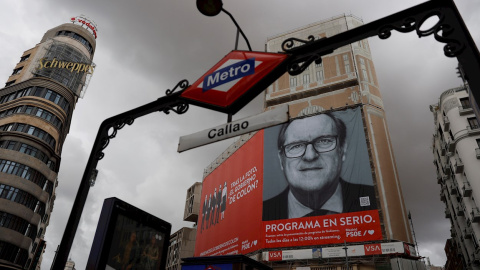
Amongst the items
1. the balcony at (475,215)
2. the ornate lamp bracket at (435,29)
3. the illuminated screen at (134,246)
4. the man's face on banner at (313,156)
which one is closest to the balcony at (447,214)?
the balcony at (475,215)

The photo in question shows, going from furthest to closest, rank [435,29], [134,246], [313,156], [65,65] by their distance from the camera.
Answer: [65,65]
[313,156]
[134,246]
[435,29]

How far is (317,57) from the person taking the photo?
448cm

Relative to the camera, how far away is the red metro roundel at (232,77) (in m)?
4.70

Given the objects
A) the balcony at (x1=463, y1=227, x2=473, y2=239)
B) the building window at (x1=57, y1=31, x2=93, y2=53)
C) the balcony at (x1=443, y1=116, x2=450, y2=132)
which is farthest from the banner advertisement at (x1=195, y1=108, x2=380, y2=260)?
the building window at (x1=57, y1=31, x2=93, y2=53)

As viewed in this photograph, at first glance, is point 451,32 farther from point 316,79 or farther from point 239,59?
point 316,79

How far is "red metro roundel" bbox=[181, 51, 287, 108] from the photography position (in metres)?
4.70

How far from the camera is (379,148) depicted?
129ft

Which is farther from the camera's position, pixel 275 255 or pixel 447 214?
pixel 447 214

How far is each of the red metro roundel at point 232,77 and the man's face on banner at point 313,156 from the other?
3429cm

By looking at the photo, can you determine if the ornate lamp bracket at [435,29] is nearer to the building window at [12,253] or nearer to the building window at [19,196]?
the building window at [12,253]

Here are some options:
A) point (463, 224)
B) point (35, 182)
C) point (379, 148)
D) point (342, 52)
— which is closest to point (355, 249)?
point (379, 148)

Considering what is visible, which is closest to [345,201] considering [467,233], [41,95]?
[467,233]

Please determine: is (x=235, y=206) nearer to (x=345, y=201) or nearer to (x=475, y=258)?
(x=345, y=201)

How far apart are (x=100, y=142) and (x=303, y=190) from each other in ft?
115
